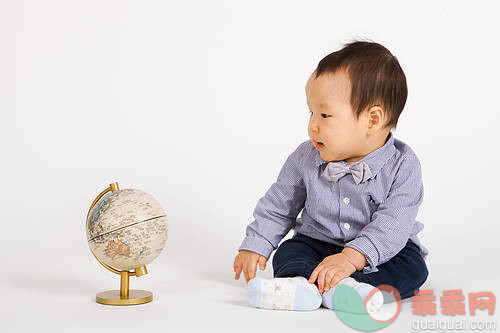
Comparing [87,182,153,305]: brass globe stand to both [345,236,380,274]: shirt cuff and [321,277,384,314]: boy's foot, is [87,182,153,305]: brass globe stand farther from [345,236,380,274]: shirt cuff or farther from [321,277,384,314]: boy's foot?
[345,236,380,274]: shirt cuff

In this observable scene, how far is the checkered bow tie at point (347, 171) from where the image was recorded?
289 cm

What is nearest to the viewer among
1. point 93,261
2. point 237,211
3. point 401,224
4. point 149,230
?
point 149,230

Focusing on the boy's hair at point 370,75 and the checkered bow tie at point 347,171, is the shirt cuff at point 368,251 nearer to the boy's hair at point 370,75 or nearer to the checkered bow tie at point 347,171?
the checkered bow tie at point 347,171

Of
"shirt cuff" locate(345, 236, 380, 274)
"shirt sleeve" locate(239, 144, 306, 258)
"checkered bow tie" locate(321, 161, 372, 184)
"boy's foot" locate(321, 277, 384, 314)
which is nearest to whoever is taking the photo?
"boy's foot" locate(321, 277, 384, 314)

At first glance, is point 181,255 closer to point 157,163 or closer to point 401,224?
point 157,163

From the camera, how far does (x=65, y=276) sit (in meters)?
3.09

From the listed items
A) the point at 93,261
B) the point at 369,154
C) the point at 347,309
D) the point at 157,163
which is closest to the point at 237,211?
the point at 157,163

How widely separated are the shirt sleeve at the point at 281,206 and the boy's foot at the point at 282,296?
1.40ft

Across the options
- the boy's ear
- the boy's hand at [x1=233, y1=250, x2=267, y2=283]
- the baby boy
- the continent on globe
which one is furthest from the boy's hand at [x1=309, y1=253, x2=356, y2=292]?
the continent on globe

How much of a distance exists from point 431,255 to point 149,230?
1.38 metres

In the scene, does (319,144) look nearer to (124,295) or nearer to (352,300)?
(352,300)

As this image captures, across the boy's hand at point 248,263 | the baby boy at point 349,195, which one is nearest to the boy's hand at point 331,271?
the baby boy at point 349,195

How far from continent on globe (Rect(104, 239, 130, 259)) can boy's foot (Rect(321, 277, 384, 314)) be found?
0.63 m

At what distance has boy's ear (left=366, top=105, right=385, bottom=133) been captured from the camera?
112 inches
